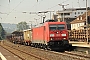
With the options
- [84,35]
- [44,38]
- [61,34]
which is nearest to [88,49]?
[61,34]

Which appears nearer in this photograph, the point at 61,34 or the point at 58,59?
the point at 58,59

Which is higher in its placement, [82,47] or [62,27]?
[62,27]

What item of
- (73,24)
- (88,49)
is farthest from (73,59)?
(73,24)

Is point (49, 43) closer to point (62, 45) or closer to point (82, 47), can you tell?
point (62, 45)

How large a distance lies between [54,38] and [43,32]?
2.71 m

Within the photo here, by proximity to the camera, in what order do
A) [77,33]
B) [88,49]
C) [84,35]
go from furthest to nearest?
1. [77,33]
2. [84,35]
3. [88,49]

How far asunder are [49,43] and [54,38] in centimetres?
86

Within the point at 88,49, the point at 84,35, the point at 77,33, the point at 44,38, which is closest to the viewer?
the point at 88,49

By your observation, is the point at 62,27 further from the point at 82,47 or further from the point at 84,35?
the point at 84,35

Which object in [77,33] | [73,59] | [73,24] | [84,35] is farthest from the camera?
[73,24]

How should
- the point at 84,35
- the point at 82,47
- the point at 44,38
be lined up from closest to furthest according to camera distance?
the point at 82,47 < the point at 44,38 < the point at 84,35

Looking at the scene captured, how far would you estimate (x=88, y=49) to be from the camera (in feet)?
76.8

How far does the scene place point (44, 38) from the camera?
90.8 ft

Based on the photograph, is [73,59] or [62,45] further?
[62,45]
